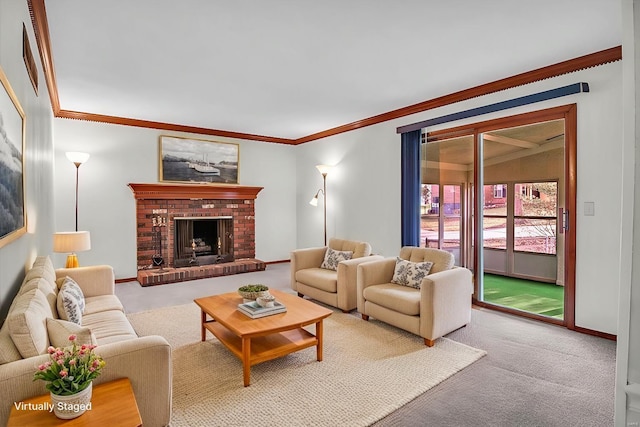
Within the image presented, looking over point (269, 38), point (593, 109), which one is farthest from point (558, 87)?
point (269, 38)

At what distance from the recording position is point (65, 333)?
5.97ft

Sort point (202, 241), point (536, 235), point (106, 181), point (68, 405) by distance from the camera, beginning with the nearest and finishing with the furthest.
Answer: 1. point (68, 405)
2. point (536, 235)
3. point (106, 181)
4. point (202, 241)

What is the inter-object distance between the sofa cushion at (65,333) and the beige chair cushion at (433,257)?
2982mm

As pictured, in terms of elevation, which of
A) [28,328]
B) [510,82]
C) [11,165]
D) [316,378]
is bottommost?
[316,378]

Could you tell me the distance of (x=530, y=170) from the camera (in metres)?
4.68

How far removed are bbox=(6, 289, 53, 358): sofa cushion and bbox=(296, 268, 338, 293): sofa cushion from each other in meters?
2.84

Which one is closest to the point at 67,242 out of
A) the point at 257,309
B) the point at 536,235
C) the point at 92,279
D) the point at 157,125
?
the point at 92,279

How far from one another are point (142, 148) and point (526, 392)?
6003 millimetres

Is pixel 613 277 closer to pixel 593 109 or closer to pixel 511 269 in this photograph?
pixel 593 109

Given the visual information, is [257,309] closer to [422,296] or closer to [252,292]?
[252,292]

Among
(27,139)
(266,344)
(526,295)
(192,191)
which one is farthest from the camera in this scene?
(192,191)

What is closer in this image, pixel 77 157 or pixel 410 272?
pixel 410 272

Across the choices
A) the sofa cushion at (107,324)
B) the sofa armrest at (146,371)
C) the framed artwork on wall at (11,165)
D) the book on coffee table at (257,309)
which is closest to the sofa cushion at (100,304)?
the sofa cushion at (107,324)

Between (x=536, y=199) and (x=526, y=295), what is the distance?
4.28 feet
